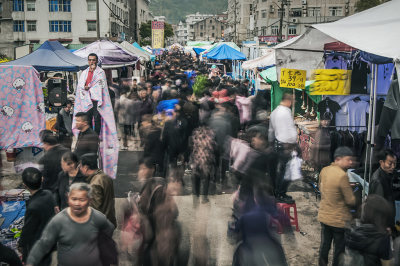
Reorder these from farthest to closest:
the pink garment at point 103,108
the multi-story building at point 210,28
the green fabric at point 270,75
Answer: the multi-story building at point 210,28
the green fabric at point 270,75
the pink garment at point 103,108

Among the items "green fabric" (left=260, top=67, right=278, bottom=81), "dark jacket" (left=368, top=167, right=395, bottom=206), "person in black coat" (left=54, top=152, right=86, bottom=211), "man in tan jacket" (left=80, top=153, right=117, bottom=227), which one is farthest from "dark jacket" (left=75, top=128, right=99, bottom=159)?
"green fabric" (left=260, top=67, right=278, bottom=81)

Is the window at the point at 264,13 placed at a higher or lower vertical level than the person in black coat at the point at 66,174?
higher

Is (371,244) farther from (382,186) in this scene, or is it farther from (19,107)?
(19,107)

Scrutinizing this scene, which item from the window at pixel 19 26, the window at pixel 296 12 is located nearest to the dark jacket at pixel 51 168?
the window at pixel 19 26

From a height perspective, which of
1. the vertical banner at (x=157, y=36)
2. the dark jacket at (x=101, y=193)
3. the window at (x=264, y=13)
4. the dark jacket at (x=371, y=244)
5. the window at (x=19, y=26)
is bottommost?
the dark jacket at (x=371, y=244)

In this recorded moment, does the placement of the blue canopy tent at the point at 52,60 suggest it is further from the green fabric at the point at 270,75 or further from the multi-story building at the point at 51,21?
the multi-story building at the point at 51,21

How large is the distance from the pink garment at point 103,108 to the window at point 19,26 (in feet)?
175

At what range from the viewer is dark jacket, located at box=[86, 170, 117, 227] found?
4633 millimetres

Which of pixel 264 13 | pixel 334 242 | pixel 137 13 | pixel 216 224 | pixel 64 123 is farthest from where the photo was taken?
pixel 137 13

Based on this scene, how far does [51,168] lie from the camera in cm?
560

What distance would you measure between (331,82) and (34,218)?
6113mm

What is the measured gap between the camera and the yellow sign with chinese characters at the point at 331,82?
7684 millimetres

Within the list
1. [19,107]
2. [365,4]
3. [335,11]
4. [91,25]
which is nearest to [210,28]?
[335,11]

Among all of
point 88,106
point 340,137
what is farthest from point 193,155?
point 340,137
